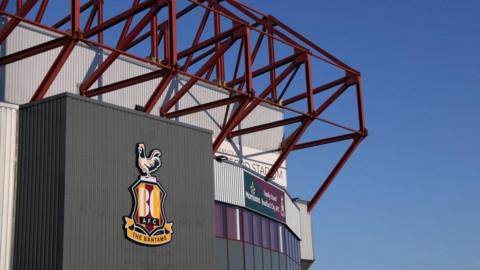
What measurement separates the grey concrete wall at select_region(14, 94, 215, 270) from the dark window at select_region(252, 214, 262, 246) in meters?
7.57

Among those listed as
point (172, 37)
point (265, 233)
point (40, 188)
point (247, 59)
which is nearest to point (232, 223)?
point (265, 233)

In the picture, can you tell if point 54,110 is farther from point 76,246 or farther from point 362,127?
point 362,127

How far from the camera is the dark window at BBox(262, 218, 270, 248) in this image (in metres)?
40.9

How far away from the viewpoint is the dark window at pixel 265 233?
1612 inches

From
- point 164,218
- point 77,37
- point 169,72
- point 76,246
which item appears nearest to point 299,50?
point 169,72

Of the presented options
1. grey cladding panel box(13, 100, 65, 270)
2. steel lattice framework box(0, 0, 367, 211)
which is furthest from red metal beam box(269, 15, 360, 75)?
grey cladding panel box(13, 100, 65, 270)

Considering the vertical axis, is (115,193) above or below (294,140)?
below

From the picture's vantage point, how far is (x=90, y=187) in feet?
95.7

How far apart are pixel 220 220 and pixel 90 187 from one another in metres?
9.24

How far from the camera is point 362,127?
5878cm

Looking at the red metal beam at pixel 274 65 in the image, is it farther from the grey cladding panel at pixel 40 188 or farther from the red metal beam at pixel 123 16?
the grey cladding panel at pixel 40 188

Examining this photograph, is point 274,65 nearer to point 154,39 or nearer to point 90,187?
point 154,39

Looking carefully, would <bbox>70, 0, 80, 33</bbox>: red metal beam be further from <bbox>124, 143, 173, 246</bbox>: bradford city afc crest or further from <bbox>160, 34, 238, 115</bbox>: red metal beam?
<bbox>124, 143, 173, 246</bbox>: bradford city afc crest

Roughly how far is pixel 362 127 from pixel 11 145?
111 ft
